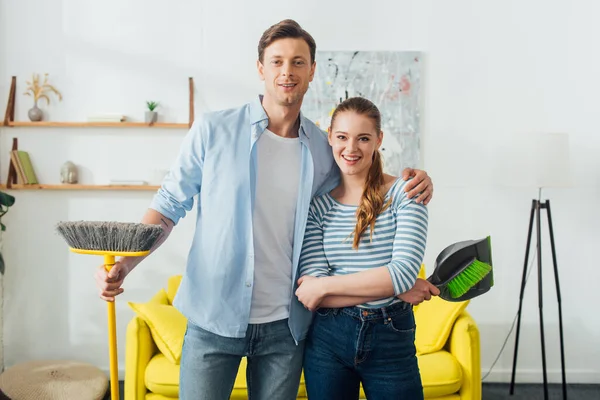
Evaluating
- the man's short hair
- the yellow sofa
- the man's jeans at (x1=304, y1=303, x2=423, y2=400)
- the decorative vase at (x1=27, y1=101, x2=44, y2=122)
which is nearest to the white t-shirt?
the man's jeans at (x1=304, y1=303, x2=423, y2=400)

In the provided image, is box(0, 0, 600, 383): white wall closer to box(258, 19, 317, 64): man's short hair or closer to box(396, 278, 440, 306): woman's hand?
box(258, 19, 317, 64): man's short hair

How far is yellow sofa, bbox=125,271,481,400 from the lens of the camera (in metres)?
2.76

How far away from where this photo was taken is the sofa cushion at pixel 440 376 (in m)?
2.76

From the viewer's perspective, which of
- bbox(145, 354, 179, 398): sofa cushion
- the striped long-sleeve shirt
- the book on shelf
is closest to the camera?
the striped long-sleeve shirt

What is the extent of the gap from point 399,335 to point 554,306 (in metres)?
2.53

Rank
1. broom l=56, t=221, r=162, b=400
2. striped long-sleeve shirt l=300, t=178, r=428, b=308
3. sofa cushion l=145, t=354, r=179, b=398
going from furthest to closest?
sofa cushion l=145, t=354, r=179, b=398
striped long-sleeve shirt l=300, t=178, r=428, b=308
broom l=56, t=221, r=162, b=400

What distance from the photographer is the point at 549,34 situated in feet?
12.0

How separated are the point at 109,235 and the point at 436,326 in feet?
6.61

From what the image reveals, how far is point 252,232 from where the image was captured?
1624 millimetres

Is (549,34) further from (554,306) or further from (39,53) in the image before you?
(39,53)

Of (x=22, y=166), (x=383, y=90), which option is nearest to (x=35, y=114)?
(x=22, y=166)

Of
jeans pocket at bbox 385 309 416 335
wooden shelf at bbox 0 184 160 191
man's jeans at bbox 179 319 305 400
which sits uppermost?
wooden shelf at bbox 0 184 160 191

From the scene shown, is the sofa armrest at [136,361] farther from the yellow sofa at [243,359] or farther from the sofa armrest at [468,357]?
the sofa armrest at [468,357]

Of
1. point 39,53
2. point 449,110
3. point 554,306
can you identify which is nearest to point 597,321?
point 554,306
